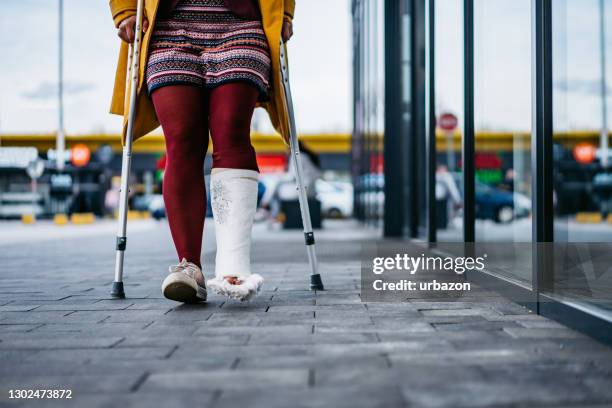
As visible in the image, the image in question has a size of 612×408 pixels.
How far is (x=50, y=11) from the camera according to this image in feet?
73.0

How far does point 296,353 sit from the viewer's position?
5.77ft

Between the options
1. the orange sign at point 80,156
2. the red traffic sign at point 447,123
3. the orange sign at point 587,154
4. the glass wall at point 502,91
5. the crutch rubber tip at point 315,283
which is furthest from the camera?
the orange sign at point 80,156

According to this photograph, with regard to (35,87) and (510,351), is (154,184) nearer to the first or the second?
(35,87)

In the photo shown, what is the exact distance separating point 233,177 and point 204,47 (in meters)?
0.51

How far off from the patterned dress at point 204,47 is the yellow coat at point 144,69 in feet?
0.17

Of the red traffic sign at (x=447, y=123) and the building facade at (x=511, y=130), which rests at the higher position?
the red traffic sign at (x=447, y=123)

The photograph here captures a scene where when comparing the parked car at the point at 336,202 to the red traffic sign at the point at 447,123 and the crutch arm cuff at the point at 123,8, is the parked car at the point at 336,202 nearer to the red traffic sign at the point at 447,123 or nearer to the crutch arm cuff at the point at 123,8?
the red traffic sign at the point at 447,123

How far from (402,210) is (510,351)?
244 inches

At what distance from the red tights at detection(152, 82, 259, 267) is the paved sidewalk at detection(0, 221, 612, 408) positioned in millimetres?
299

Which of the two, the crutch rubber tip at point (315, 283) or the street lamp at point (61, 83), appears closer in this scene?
the crutch rubber tip at point (315, 283)

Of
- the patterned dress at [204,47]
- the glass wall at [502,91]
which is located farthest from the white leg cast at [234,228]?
the glass wall at [502,91]

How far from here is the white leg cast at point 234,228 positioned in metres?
2.47

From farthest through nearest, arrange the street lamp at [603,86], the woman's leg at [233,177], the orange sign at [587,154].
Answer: the orange sign at [587,154]
the street lamp at [603,86]
the woman's leg at [233,177]

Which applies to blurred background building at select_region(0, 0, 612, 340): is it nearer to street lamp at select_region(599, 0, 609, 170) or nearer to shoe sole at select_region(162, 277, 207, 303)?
street lamp at select_region(599, 0, 609, 170)
